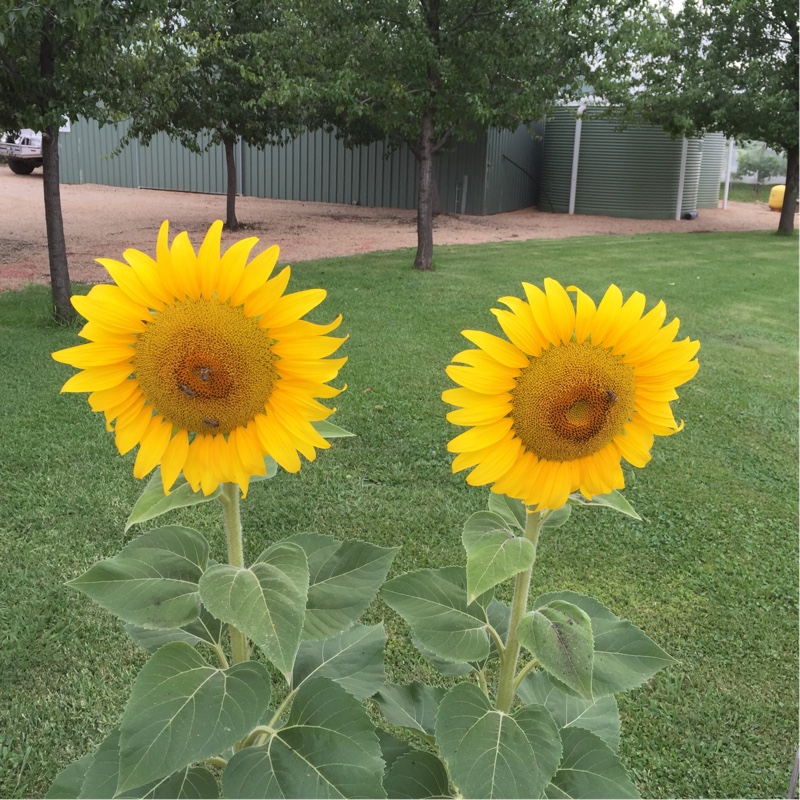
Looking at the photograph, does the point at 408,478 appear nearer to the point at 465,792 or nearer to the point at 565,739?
the point at 565,739

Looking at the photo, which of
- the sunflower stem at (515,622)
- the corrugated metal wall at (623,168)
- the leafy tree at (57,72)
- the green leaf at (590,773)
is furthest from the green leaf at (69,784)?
the corrugated metal wall at (623,168)

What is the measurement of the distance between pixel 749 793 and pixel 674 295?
32.0ft

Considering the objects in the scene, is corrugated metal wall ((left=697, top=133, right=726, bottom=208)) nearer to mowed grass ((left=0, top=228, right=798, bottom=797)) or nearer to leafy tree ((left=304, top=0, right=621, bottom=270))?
leafy tree ((left=304, top=0, right=621, bottom=270))

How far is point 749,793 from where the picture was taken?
278 cm

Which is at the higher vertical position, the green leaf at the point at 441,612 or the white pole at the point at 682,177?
the white pole at the point at 682,177

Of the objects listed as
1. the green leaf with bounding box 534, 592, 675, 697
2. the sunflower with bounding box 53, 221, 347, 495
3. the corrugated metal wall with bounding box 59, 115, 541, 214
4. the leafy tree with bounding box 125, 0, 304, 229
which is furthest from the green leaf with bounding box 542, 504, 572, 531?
the corrugated metal wall with bounding box 59, 115, 541, 214

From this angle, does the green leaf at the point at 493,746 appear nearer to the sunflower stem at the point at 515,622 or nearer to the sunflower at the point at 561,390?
the sunflower stem at the point at 515,622

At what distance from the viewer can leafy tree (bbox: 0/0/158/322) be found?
663cm

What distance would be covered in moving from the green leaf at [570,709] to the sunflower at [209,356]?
1032mm

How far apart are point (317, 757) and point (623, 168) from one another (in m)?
27.4

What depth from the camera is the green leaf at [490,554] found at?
1329 mm

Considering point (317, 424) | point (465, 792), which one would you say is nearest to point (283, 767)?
point (465, 792)

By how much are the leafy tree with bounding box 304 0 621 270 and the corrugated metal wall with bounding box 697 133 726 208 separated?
784 inches

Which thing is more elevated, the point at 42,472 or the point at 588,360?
the point at 588,360
